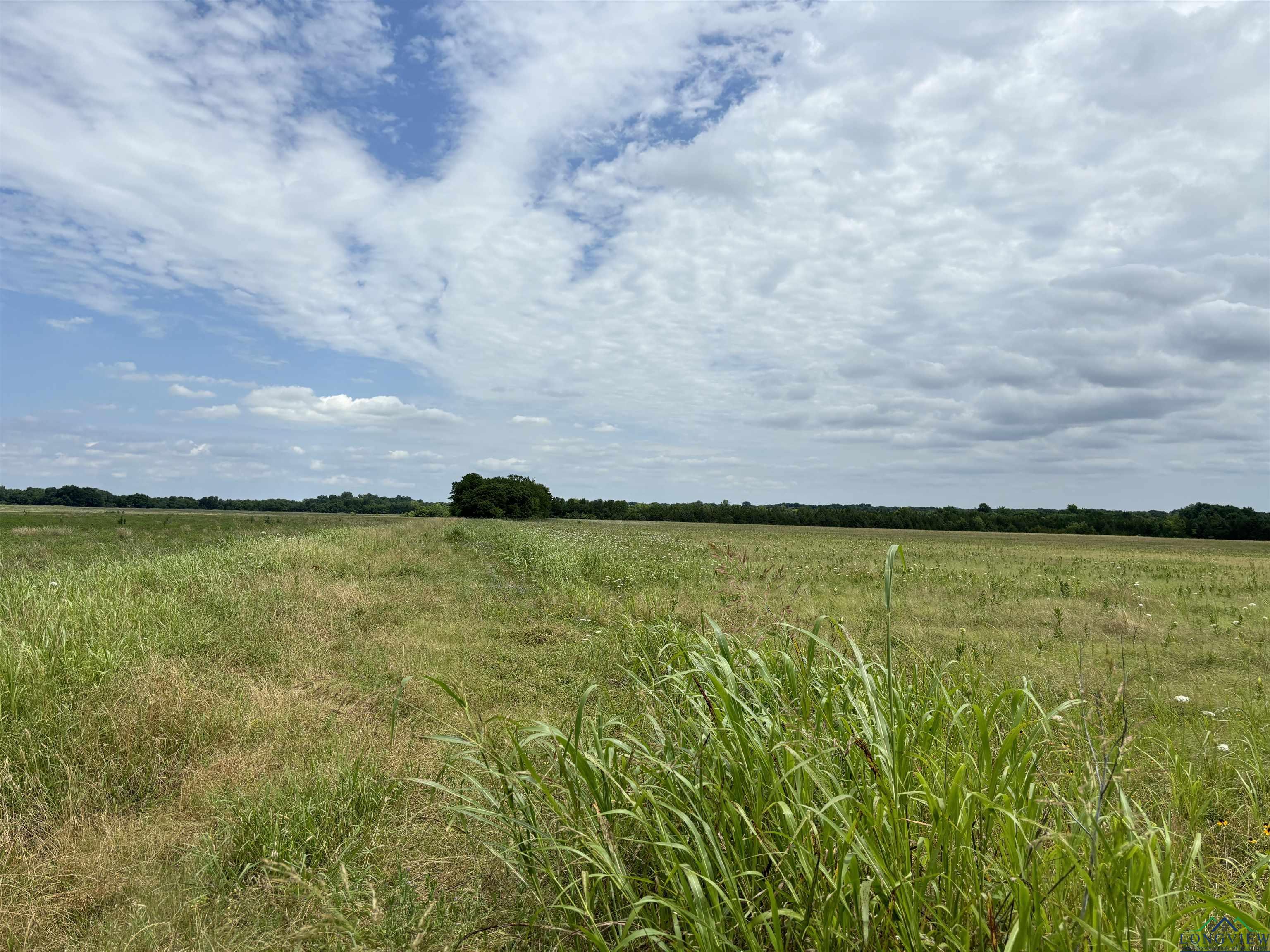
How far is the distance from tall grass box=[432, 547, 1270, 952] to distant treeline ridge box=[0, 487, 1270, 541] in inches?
2862

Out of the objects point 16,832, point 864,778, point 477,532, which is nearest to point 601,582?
point 16,832

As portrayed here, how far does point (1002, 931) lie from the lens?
1966 mm

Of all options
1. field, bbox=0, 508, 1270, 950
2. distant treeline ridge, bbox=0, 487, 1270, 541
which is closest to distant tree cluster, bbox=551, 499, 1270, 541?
distant treeline ridge, bbox=0, 487, 1270, 541

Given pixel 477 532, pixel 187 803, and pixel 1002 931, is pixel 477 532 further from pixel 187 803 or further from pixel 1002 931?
pixel 1002 931

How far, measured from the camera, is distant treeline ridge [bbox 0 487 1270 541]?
6512 cm

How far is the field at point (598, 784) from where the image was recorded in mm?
1979

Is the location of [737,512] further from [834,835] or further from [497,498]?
[834,835]

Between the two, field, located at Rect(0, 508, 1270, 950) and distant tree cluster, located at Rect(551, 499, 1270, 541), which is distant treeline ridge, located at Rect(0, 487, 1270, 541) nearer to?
distant tree cluster, located at Rect(551, 499, 1270, 541)

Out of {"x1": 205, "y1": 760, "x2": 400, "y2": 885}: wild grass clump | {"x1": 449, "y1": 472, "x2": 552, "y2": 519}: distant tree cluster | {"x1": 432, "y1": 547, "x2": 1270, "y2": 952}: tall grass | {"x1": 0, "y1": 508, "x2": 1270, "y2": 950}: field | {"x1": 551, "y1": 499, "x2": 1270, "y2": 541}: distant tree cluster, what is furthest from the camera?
{"x1": 449, "y1": 472, "x2": 552, "y2": 519}: distant tree cluster

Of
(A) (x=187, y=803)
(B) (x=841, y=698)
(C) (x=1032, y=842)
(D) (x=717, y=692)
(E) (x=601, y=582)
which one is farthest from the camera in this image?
(E) (x=601, y=582)

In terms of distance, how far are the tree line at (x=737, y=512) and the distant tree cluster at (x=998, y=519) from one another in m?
0.13

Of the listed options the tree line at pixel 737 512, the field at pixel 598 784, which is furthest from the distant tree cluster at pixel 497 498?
the field at pixel 598 784

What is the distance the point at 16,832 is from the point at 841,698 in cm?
436

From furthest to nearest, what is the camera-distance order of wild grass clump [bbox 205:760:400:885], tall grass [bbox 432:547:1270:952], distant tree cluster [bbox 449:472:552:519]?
distant tree cluster [bbox 449:472:552:519]
wild grass clump [bbox 205:760:400:885]
tall grass [bbox 432:547:1270:952]
